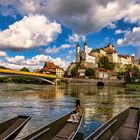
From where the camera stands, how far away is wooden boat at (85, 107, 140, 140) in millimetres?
15078

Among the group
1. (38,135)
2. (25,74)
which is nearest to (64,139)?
(38,135)

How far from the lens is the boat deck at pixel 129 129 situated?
1648cm

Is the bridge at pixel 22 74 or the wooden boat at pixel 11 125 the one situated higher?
the bridge at pixel 22 74

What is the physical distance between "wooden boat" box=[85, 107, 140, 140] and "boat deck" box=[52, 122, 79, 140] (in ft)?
6.72

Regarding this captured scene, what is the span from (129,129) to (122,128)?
0.48 meters

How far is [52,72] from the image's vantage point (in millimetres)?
199750

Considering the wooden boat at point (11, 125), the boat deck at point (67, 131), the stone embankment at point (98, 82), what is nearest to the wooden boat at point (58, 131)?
the boat deck at point (67, 131)

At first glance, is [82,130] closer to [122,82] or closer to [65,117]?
[65,117]

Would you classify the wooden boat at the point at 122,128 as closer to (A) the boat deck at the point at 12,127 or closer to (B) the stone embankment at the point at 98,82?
(A) the boat deck at the point at 12,127

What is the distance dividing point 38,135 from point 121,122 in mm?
7784

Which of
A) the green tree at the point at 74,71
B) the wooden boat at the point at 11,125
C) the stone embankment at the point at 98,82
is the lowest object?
the wooden boat at the point at 11,125

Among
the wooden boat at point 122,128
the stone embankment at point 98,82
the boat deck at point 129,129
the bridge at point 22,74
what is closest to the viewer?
the wooden boat at point 122,128

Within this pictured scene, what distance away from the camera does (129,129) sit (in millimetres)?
17984

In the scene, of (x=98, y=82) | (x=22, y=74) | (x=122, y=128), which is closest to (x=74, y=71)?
(x=98, y=82)
